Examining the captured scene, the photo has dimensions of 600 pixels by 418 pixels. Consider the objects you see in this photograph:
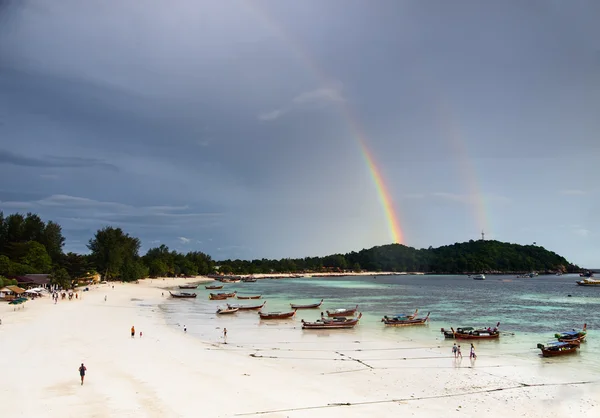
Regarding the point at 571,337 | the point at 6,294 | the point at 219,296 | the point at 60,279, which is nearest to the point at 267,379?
the point at 571,337

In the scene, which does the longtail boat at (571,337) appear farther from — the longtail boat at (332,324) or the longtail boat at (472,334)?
the longtail boat at (332,324)

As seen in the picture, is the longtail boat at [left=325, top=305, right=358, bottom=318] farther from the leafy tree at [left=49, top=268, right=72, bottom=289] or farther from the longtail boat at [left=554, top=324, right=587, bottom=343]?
the leafy tree at [left=49, top=268, right=72, bottom=289]

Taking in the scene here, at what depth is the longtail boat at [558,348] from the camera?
34.8 m

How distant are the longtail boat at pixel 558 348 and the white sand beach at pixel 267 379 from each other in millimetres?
1617

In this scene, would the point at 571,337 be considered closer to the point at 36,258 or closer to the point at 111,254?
the point at 36,258

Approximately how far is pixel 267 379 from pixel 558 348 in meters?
25.2

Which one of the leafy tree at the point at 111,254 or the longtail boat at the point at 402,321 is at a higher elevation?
the leafy tree at the point at 111,254

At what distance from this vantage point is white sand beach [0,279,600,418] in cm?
2091

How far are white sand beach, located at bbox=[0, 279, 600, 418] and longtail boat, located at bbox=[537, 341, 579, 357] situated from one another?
5.31 feet

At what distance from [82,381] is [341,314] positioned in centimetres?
4272

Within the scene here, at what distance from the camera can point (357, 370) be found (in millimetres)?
29359

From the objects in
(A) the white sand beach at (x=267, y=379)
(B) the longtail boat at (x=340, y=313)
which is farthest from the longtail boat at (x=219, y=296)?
(A) the white sand beach at (x=267, y=379)

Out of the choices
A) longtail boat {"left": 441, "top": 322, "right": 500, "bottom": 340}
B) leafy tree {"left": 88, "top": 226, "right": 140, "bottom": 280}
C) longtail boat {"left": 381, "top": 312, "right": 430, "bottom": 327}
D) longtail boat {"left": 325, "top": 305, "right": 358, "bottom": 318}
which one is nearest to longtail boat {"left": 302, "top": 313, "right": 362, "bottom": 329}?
→ longtail boat {"left": 381, "top": 312, "right": 430, "bottom": 327}

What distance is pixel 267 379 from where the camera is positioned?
86.8 feet
